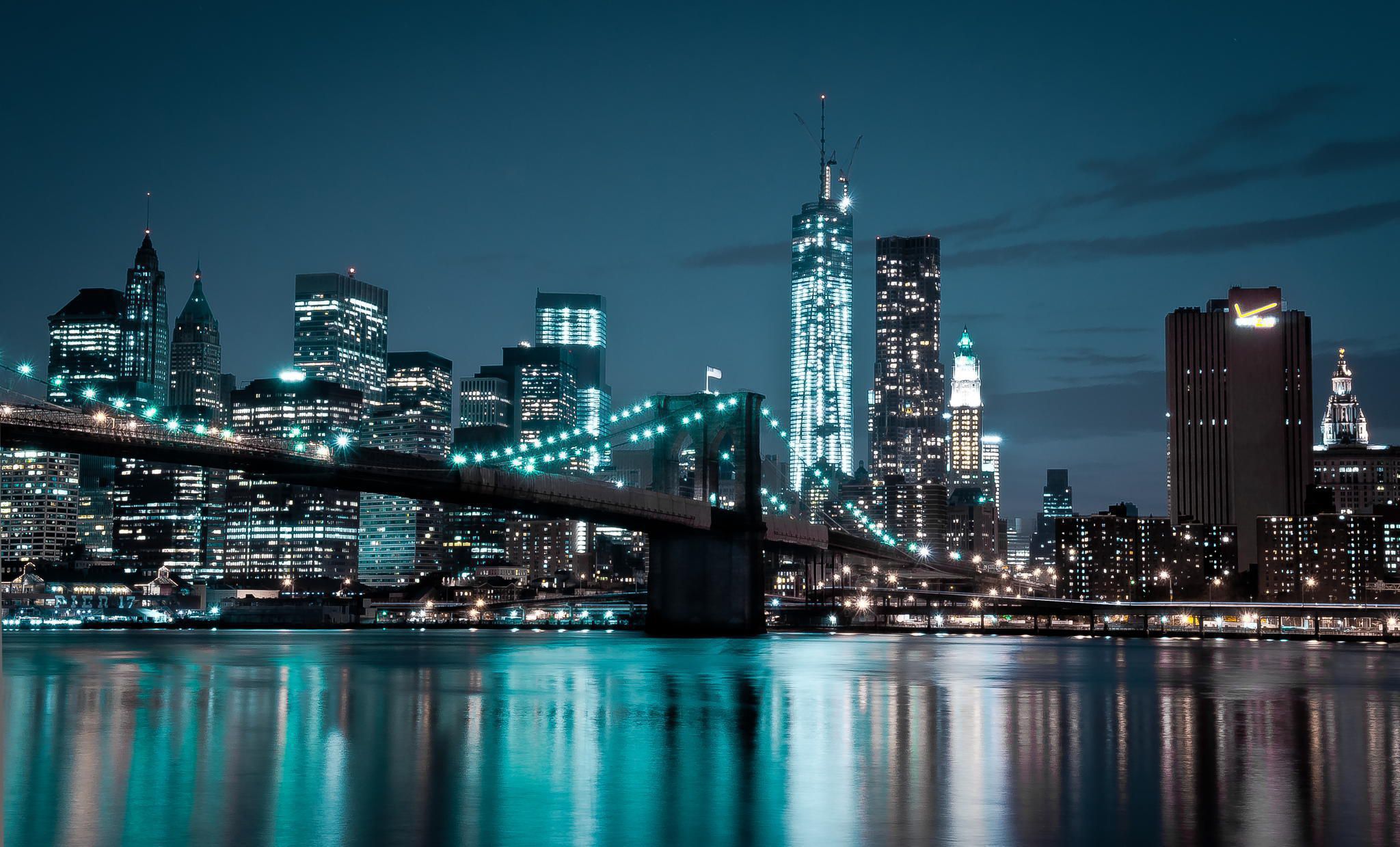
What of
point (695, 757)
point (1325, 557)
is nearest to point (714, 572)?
point (695, 757)

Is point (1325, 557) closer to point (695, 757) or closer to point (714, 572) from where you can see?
point (714, 572)

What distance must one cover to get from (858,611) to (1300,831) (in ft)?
416

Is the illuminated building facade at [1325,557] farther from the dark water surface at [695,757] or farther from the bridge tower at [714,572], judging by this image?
the dark water surface at [695,757]

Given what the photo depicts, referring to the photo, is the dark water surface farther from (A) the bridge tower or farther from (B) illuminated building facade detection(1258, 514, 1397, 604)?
(B) illuminated building facade detection(1258, 514, 1397, 604)

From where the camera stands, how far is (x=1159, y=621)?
134500 millimetres

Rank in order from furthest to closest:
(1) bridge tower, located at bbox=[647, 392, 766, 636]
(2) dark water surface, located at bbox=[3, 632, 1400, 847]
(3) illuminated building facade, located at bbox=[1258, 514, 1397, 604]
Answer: (3) illuminated building facade, located at bbox=[1258, 514, 1397, 604] → (1) bridge tower, located at bbox=[647, 392, 766, 636] → (2) dark water surface, located at bbox=[3, 632, 1400, 847]

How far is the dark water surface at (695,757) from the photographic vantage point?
16.1 meters

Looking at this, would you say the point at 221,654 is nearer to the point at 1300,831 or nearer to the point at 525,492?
the point at 525,492

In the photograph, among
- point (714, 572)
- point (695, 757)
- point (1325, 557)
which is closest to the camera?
point (695, 757)

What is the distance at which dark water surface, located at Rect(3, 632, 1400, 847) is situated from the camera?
16094 millimetres

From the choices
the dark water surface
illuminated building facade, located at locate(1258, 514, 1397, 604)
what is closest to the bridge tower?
the dark water surface

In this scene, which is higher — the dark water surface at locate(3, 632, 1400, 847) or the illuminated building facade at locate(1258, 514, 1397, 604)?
the illuminated building facade at locate(1258, 514, 1397, 604)

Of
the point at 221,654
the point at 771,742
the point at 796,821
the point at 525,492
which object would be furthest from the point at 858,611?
the point at 796,821

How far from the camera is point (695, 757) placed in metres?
23.8
